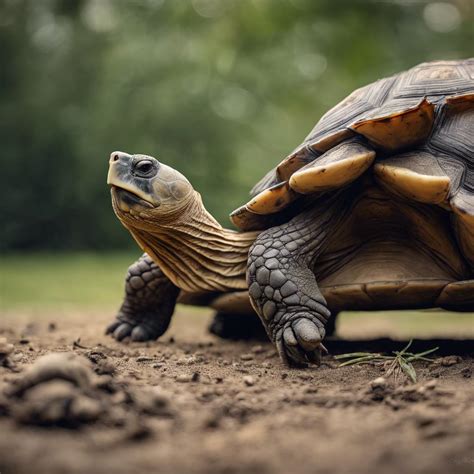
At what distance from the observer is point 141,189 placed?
3115mm

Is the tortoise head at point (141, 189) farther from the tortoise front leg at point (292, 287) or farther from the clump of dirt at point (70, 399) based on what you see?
the clump of dirt at point (70, 399)

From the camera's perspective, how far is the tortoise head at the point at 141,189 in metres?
3.11

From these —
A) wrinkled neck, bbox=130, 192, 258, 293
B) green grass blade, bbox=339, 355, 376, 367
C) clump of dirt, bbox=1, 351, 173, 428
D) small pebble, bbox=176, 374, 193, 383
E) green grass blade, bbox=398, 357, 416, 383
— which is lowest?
green grass blade, bbox=339, 355, 376, 367

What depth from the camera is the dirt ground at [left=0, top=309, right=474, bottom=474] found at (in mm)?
1392

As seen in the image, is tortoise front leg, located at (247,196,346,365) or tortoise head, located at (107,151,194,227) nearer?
tortoise front leg, located at (247,196,346,365)

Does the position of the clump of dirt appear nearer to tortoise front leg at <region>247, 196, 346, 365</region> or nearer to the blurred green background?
tortoise front leg at <region>247, 196, 346, 365</region>

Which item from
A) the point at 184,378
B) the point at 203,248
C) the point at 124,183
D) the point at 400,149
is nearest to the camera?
the point at 184,378

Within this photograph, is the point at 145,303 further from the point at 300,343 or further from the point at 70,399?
the point at 70,399

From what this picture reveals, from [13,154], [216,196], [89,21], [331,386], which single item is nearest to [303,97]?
[216,196]

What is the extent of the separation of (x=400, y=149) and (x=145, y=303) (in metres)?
1.92

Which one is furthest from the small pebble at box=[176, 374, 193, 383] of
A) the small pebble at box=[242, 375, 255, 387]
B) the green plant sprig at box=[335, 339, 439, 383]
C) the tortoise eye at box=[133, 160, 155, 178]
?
the tortoise eye at box=[133, 160, 155, 178]

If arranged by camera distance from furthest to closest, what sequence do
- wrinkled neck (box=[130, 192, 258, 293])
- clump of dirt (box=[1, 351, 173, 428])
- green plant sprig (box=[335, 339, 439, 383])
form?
wrinkled neck (box=[130, 192, 258, 293])
green plant sprig (box=[335, 339, 439, 383])
clump of dirt (box=[1, 351, 173, 428])

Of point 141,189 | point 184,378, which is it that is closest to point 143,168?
point 141,189

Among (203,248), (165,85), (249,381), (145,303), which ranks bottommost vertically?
(249,381)
